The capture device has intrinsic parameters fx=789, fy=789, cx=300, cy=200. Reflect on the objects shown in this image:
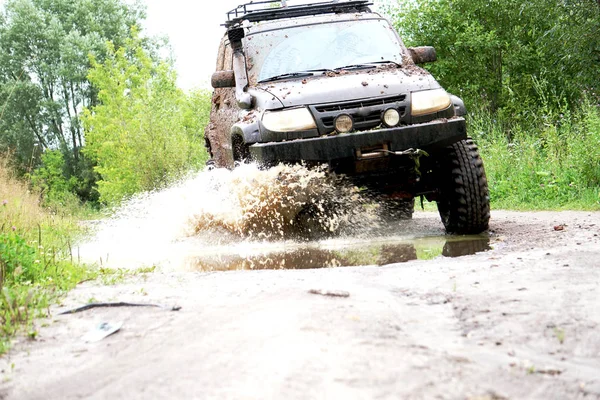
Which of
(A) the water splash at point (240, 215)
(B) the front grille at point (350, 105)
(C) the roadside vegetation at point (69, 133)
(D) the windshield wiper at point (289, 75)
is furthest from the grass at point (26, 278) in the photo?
(D) the windshield wiper at point (289, 75)

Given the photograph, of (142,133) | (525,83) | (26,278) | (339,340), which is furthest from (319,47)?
(525,83)

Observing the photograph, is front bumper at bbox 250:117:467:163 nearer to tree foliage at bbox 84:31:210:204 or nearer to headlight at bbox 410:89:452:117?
headlight at bbox 410:89:452:117

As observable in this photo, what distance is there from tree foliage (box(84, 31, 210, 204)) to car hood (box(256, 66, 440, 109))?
15177 mm

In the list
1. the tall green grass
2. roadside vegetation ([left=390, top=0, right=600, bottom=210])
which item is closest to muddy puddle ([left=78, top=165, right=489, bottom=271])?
the tall green grass

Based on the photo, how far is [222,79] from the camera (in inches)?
302

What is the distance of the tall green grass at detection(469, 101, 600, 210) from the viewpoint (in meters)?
10.5

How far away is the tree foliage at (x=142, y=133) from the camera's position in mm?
22359

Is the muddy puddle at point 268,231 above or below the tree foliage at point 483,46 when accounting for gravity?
below

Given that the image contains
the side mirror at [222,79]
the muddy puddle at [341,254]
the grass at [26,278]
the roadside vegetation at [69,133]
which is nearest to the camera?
the grass at [26,278]

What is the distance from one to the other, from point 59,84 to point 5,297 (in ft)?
152

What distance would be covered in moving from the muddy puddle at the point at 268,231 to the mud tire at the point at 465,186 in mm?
187

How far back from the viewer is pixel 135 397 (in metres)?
2.50

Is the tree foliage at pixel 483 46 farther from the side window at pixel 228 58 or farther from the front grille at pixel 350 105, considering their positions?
the front grille at pixel 350 105

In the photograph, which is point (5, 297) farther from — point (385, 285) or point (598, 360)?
point (598, 360)
